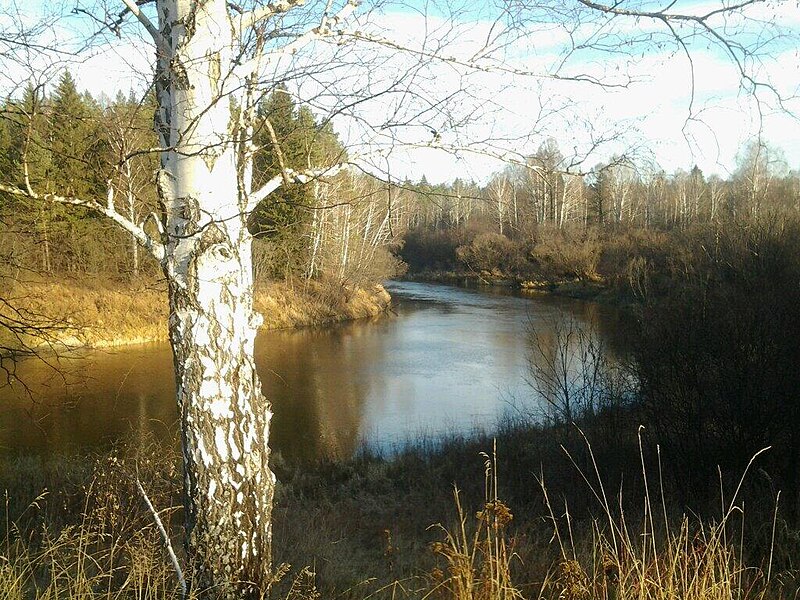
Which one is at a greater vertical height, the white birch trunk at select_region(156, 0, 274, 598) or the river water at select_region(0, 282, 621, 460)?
the white birch trunk at select_region(156, 0, 274, 598)

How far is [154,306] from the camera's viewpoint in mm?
21984

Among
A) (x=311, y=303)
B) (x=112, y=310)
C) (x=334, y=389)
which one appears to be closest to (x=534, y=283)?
(x=311, y=303)

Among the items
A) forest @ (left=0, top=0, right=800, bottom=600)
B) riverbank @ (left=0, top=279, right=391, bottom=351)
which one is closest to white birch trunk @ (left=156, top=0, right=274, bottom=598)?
forest @ (left=0, top=0, right=800, bottom=600)

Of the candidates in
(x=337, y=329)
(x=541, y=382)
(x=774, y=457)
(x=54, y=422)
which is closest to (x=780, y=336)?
(x=774, y=457)

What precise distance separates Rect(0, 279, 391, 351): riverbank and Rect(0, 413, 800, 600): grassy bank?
921cm

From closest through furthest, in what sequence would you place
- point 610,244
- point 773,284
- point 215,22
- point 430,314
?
point 215,22 < point 773,284 < point 430,314 < point 610,244

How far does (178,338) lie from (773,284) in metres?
12.6

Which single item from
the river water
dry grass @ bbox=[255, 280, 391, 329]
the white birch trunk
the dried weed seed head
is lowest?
the river water

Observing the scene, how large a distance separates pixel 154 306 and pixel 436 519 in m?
17.3

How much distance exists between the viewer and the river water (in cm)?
1181

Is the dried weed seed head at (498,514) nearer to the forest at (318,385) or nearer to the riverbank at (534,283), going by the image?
the forest at (318,385)

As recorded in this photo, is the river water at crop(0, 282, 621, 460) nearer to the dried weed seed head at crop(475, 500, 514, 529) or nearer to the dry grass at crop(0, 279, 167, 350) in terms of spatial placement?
the dry grass at crop(0, 279, 167, 350)

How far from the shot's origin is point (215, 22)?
2406 millimetres

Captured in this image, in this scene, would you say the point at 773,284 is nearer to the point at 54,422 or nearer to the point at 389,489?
the point at 389,489
